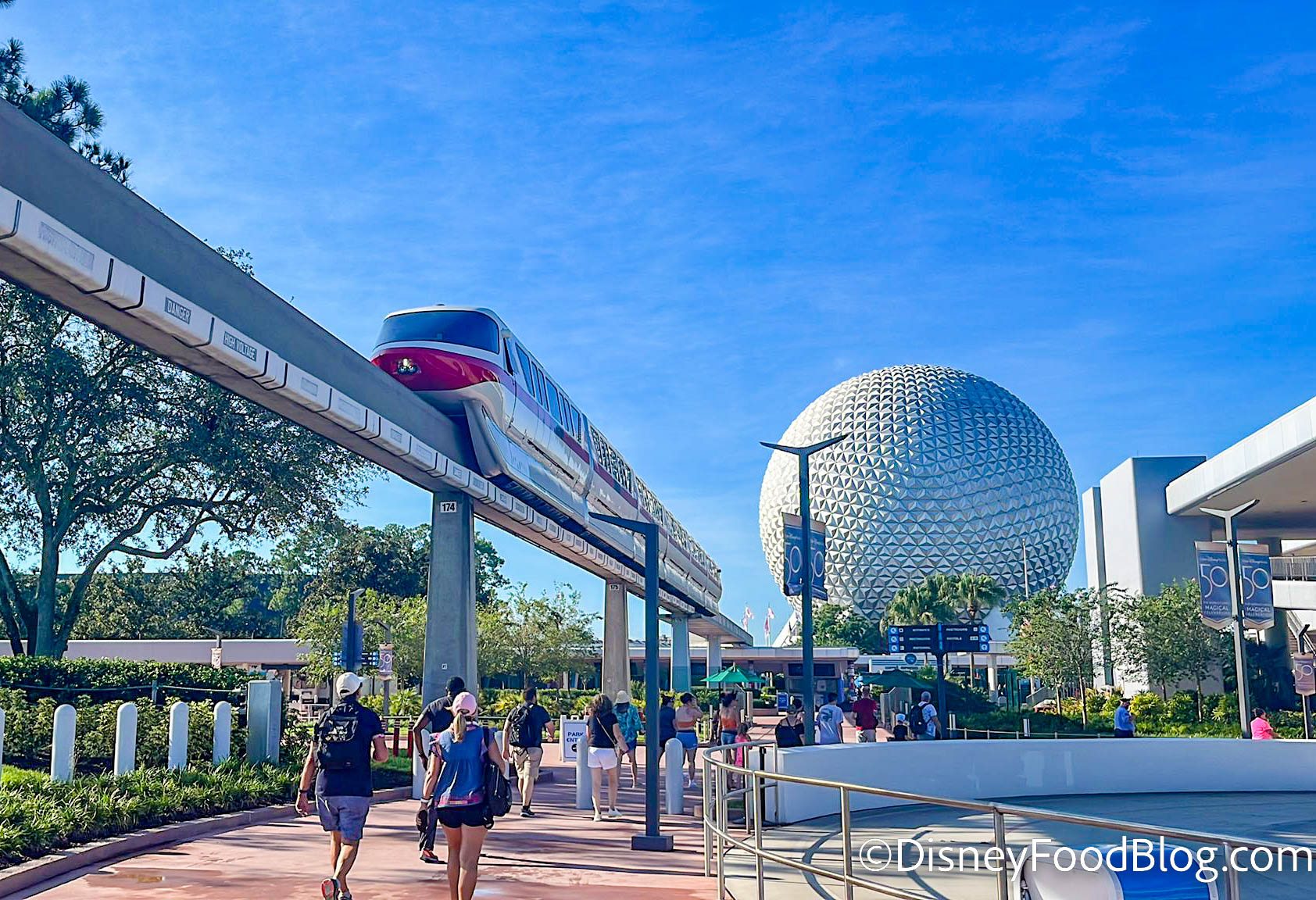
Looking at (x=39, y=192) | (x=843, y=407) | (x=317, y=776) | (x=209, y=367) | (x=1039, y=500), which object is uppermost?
(x=843, y=407)

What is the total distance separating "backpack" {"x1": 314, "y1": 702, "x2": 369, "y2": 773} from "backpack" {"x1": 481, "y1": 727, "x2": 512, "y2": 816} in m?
1.01

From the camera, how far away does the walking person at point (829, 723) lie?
2122cm

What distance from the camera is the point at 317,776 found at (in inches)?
369

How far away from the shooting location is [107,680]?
20.5 m

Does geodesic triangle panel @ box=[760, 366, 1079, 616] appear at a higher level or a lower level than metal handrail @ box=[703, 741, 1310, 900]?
higher

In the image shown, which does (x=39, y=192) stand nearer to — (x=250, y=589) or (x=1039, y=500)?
(x=250, y=589)

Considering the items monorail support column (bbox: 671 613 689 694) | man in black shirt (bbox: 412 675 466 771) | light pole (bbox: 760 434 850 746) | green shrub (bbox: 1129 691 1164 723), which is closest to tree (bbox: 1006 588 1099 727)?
green shrub (bbox: 1129 691 1164 723)

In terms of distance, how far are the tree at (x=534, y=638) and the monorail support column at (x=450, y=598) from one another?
2571 cm

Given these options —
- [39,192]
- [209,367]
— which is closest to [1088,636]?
[209,367]

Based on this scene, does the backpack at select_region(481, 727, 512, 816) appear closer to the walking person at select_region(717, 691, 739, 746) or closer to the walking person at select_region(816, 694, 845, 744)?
the walking person at select_region(717, 691, 739, 746)

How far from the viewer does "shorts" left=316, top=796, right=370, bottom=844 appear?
30.1 feet

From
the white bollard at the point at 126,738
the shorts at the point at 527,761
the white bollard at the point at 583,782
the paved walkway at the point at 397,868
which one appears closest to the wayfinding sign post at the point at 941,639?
the white bollard at the point at 583,782

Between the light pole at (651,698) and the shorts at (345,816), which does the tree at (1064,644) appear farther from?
the shorts at (345,816)

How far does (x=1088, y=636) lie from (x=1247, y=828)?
27042 millimetres
